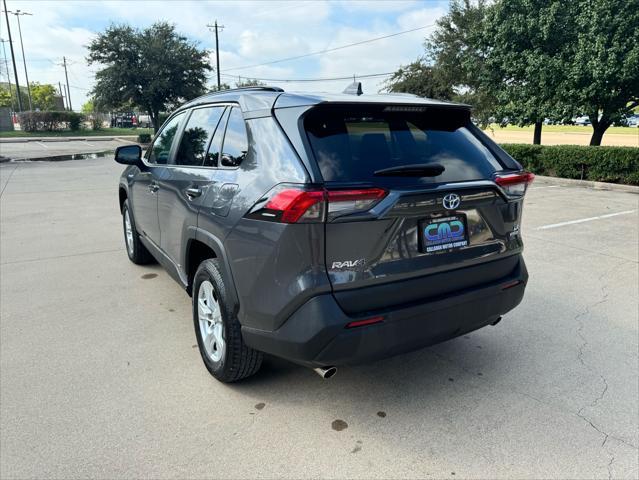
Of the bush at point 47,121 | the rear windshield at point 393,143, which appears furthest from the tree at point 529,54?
the bush at point 47,121

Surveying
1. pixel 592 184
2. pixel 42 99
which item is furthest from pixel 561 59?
pixel 42 99

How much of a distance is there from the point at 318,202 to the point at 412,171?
1.80 ft

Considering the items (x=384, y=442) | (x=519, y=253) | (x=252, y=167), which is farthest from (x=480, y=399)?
(x=252, y=167)

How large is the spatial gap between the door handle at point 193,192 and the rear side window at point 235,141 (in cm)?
27

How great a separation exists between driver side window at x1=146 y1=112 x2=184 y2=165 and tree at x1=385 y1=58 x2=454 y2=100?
23.7m

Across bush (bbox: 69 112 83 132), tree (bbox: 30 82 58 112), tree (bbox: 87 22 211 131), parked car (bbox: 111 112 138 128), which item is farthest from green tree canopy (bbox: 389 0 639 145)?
tree (bbox: 30 82 58 112)

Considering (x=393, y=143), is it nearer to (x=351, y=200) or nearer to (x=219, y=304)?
(x=351, y=200)

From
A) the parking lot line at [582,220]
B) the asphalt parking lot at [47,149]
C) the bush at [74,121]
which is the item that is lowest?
the parking lot line at [582,220]

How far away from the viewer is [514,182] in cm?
280

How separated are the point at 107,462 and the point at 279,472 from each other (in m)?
0.86

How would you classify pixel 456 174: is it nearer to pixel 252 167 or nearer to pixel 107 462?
pixel 252 167

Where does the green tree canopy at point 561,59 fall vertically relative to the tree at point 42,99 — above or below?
below

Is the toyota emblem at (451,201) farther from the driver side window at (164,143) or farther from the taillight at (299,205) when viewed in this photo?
the driver side window at (164,143)

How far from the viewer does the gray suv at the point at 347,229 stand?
2.25m
